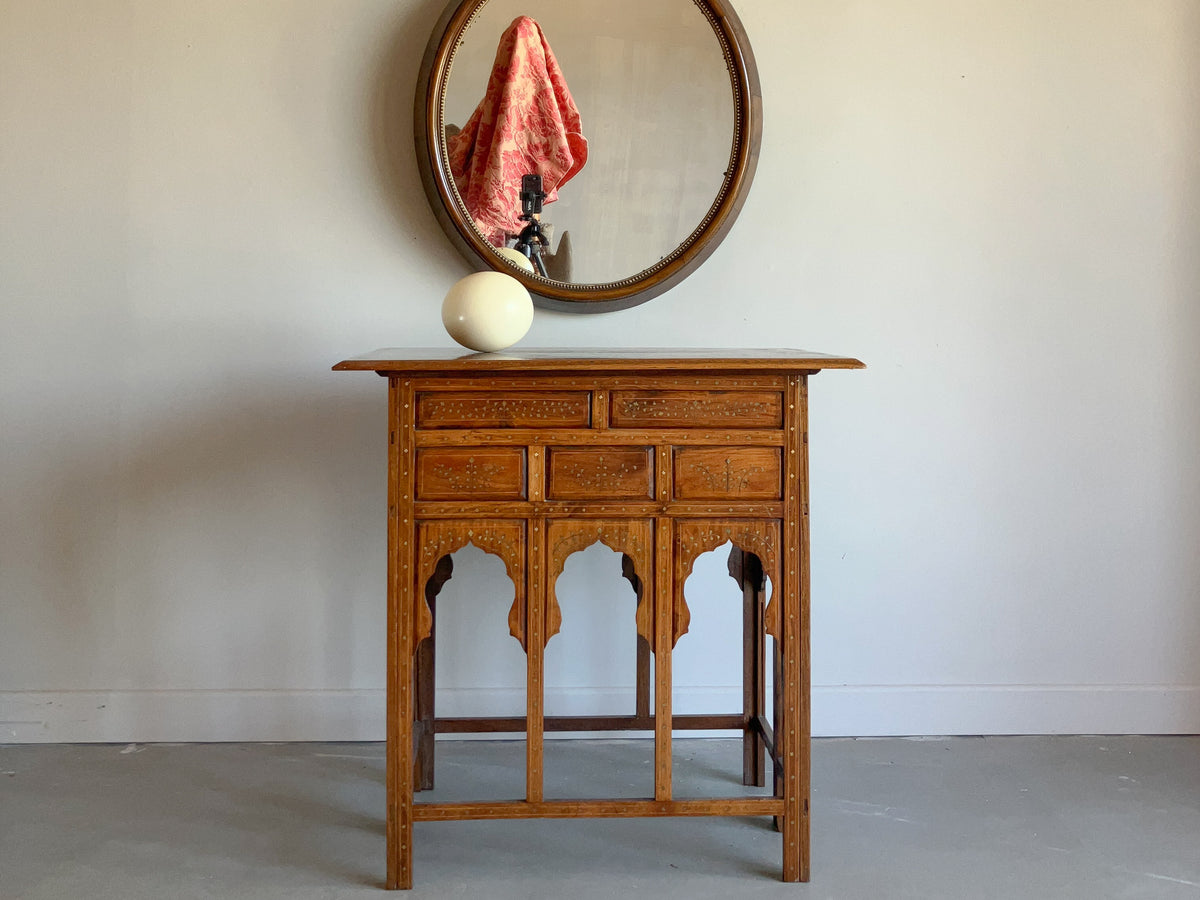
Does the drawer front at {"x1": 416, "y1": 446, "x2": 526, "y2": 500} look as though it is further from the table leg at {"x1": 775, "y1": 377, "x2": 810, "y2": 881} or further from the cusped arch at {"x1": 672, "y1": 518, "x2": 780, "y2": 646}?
the table leg at {"x1": 775, "y1": 377, "x2": 810, "y2": 881}

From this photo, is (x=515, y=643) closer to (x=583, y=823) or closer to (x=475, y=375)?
(x=583, y=823)

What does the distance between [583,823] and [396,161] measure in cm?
169

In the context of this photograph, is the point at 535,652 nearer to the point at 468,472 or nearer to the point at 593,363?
the point at 468,472

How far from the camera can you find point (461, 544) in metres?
1.97

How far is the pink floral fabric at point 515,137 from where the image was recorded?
8.37 ft

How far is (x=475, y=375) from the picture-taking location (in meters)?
1.94

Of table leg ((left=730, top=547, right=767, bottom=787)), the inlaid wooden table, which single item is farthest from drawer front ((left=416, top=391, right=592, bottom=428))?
table leg ((left=730, top=547, right=767, bottom=787))

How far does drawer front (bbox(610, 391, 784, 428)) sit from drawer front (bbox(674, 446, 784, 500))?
53 millimetres

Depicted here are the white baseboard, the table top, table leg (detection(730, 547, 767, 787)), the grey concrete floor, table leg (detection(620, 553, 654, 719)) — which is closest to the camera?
the table top

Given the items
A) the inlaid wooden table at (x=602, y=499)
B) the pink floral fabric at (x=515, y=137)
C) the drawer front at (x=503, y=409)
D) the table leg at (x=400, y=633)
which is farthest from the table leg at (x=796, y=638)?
the pink floral fabric at (x=515, y=137)

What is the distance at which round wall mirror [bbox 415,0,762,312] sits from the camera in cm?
255

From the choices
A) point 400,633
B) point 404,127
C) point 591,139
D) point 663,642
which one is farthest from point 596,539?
point 404,127

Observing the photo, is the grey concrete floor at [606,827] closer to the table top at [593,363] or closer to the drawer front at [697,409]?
the drawer front at [697,409]

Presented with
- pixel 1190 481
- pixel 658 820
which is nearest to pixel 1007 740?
pixel 1190 481
